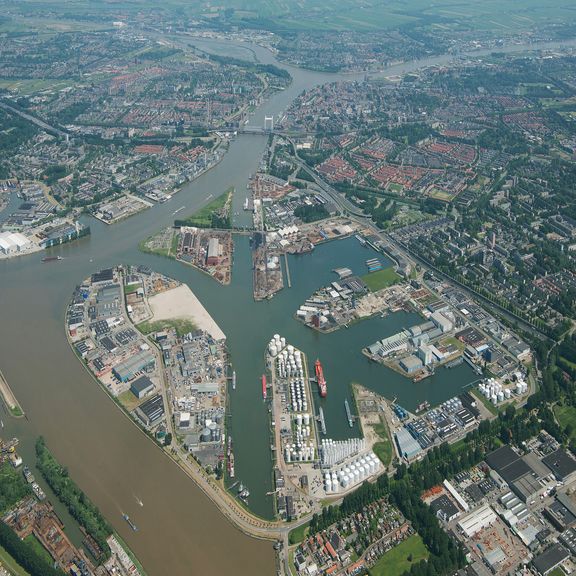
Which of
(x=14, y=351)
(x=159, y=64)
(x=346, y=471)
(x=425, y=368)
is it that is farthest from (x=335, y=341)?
(x=159, y=64)

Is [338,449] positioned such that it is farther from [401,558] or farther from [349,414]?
[401,558]

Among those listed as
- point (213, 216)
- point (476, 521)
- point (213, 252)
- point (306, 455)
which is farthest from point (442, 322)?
point (213, 216)

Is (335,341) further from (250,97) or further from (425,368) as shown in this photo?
(250,97)

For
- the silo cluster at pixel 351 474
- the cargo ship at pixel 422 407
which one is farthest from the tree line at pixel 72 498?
the cargo ship at pixel 422 407

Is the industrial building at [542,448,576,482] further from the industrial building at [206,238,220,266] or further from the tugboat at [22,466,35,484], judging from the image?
the industrial building at [206,238,220,266]

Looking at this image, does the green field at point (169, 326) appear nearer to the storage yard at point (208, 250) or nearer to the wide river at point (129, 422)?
the wide river at point (129, 422)

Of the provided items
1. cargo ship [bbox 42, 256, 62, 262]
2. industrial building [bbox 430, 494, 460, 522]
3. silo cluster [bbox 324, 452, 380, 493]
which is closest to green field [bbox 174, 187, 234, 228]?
cargo ship [bbox 42, 256, 62, 262]
